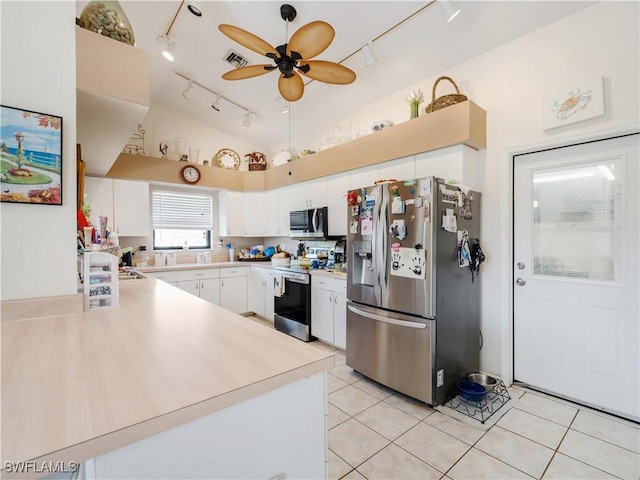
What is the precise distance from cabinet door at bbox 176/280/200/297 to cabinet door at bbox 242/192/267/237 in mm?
1179

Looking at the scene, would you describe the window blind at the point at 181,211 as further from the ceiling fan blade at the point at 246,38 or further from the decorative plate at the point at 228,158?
the ceiling fan blade at the point at 246,38

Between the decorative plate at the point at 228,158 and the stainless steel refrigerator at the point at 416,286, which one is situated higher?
the decorative plate at the point at 228,158

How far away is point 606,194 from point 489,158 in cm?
86

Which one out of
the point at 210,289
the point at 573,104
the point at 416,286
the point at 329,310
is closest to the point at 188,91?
the point at 210,289

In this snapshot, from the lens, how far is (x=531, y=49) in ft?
7.80

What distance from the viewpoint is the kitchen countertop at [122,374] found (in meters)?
0.58

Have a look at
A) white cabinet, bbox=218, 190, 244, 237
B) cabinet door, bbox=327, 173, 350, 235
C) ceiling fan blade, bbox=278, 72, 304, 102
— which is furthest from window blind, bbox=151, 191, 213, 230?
ceiling fan blade, bbox=278, 72, 304, 102

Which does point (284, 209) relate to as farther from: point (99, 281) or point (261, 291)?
point (99, 281)

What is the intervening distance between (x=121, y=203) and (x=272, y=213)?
2.10 meters

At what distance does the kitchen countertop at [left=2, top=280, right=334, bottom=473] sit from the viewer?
581 mm

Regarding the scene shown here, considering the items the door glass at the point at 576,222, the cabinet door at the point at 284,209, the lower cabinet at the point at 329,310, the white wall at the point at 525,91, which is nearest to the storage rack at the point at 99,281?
the lower cabinet at the point at 329,310

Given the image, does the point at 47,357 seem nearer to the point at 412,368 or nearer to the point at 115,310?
the point at 115,310

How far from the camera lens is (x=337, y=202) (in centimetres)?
365

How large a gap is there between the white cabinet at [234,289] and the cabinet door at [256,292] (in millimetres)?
79
